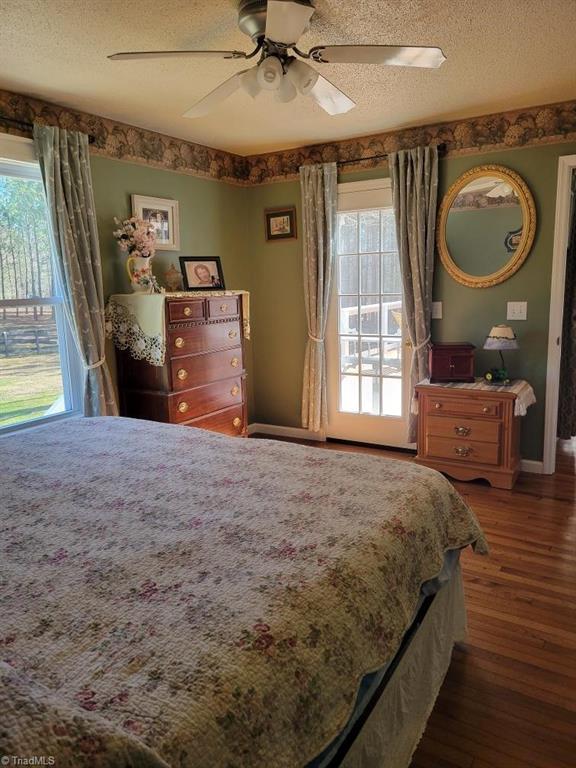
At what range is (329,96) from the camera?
246 cm

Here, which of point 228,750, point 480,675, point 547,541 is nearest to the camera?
point 228,750

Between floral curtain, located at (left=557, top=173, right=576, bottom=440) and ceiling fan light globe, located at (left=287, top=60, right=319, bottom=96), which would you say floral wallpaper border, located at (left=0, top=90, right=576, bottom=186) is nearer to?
floral curtain, located at (left=557, top=173, right=576, bottom=440)

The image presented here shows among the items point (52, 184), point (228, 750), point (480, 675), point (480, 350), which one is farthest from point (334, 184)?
point (228, 750)

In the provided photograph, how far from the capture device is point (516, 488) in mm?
3729

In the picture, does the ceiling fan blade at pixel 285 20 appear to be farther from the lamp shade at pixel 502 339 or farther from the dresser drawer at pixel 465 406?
the dresser drawer at pixel 465 406

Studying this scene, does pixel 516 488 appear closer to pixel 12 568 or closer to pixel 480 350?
pixel 480 350

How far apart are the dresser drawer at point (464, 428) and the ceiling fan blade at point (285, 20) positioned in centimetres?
259

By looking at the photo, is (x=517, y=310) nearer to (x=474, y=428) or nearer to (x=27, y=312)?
(x=474, y=428)

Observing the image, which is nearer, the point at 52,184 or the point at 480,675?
the point at 480,675

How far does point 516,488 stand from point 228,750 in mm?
3307

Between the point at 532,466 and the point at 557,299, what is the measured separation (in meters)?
1.22

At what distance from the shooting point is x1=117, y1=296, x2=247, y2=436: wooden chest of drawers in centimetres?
353

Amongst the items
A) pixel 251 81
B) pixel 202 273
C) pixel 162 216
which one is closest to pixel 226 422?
→ pixel 202 273

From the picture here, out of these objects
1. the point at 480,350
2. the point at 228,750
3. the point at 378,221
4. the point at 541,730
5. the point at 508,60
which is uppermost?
the point at 508,60
